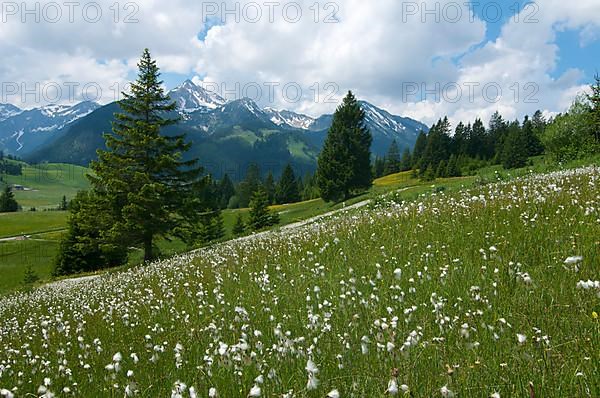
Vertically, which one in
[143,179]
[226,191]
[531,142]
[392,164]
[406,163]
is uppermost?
[531,142]

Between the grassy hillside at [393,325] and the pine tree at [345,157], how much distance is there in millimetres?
41673

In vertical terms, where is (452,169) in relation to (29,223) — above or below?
above

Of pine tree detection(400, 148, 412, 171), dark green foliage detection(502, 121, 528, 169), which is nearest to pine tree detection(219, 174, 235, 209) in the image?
pine tree detection(400, 148, 412, 171)

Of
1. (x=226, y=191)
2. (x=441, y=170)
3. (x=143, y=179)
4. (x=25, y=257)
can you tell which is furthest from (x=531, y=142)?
(x=25, y=257)

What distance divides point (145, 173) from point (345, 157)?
2923 cm

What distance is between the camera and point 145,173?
86.7 feet

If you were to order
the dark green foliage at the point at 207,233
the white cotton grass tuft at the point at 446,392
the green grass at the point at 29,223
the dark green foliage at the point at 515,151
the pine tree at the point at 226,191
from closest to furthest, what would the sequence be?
the white cotton grass tuft at the point at 446,392 → the dark green foliage at the point at 207,233 → the dark green foliage at the point at 515,151 → the green grass at the point at 29,223 → the pine tree at the point at 226,191

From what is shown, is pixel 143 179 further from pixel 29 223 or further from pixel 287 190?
pixel 29 223

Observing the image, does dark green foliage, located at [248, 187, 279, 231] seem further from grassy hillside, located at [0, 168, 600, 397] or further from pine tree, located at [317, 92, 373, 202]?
grassy hillside, located at [0, 168, 600, 397]

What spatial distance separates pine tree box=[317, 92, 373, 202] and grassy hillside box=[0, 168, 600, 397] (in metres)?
41.7

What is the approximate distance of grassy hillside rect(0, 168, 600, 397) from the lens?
279 cm

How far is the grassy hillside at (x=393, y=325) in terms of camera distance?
9.14 ft

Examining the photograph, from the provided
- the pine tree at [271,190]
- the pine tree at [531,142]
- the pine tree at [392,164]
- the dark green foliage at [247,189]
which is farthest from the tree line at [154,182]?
the dark green foliage at [247,189]

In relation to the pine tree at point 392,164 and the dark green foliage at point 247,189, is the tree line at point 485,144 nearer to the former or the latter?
the pine tree at point 392,164
